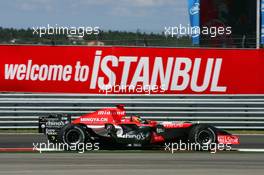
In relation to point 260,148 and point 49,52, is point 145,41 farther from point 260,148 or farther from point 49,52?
point 260,148

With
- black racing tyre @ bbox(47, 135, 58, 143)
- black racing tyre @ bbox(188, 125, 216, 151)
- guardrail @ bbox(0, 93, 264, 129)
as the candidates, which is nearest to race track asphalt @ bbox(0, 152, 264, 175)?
black racing tyre @ bbox(188, 125, 216, 151)

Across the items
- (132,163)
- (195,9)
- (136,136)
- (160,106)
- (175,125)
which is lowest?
(132,163)

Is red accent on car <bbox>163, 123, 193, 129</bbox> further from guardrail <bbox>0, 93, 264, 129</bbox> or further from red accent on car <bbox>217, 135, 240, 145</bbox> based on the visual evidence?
guardrail <bbox>0, 93, 264, 129</bbox>

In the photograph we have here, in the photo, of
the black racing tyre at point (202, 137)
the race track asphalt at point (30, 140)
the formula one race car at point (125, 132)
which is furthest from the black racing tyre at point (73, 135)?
the black racing tyre at point (202, 137)

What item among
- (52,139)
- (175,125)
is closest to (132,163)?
(175,125)

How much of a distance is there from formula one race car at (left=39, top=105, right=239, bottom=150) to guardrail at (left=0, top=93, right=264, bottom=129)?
182 inches

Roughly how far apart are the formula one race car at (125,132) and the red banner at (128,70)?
5100mm

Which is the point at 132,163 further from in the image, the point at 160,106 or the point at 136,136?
the point at 160,106

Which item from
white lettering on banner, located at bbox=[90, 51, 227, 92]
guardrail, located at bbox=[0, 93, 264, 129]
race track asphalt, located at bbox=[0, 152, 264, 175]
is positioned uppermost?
white lettering on banner, located at bbox=[90, 51, 227, 92]

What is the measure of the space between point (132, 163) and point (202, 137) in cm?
251

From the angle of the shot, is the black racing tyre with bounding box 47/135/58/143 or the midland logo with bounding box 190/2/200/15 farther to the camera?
the midland logo with bounding box 190/2/200/15

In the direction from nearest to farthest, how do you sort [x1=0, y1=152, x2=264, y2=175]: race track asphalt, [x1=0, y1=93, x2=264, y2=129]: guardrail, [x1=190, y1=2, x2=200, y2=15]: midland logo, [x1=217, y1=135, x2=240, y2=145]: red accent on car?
[x1=0, y1=152, x2=264, y2=175]: race track asphalt → [x1=217, y1=135, x2=240, y2=145]: red accent on car → [x1=0, y1=93, x2=264, y2=129]: guardrail → [x1=190, y1=2, x2=200, y2=15]: midland logo

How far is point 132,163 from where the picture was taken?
11.4 meters

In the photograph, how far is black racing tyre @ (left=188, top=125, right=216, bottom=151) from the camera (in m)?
13.5
